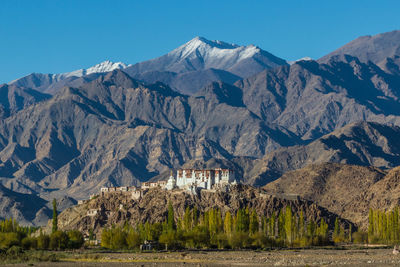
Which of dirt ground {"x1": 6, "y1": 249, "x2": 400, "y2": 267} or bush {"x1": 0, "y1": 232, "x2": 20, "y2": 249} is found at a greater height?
bush {"x1": 0, "y1": 232, "x2": 20, "y2": 249}

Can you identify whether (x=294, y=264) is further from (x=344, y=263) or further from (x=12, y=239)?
(x=12, y=239)

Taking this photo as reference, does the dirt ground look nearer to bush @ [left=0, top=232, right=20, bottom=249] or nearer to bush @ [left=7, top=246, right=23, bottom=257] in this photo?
bush @ [left=7, top=246, right=23, bottom=257]

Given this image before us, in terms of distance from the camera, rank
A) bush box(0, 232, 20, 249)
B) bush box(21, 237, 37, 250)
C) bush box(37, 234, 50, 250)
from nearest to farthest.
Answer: bush box(0, 232, 20, 249) < bush box(21, 237, 37, 250) < bush box(37, 234, 50, 250)

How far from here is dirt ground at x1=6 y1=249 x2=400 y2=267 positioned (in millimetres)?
152913

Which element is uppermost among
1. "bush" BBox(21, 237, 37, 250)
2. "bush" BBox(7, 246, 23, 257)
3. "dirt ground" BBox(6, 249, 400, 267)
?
"bush" BBox(21, 237, 37, 250)

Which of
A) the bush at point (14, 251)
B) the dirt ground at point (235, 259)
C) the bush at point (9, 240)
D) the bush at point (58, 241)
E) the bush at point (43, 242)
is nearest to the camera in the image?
the dirt ground at point (235, 259)

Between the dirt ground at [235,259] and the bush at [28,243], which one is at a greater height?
the bush at [28,243]

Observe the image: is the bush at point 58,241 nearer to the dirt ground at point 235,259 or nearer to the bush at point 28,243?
the bush at point 28,243

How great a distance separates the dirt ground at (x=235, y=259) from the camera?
6020 inches

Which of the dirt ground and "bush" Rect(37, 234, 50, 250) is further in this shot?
"bush" Rect(37, 234, 50, 250)

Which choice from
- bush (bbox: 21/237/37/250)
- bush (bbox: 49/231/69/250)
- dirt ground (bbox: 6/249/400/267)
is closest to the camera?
dirt ground (bbox: 6/249/400/267)

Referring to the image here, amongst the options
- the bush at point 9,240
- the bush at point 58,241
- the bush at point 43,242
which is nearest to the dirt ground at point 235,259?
the bush at point 58,241

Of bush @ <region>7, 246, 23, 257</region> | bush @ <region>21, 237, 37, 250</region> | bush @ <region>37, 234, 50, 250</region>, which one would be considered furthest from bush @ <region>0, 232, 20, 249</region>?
bush @ <region>7, 246, 23, 257</region>

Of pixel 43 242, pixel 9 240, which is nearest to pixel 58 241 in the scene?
pixel 43 242
